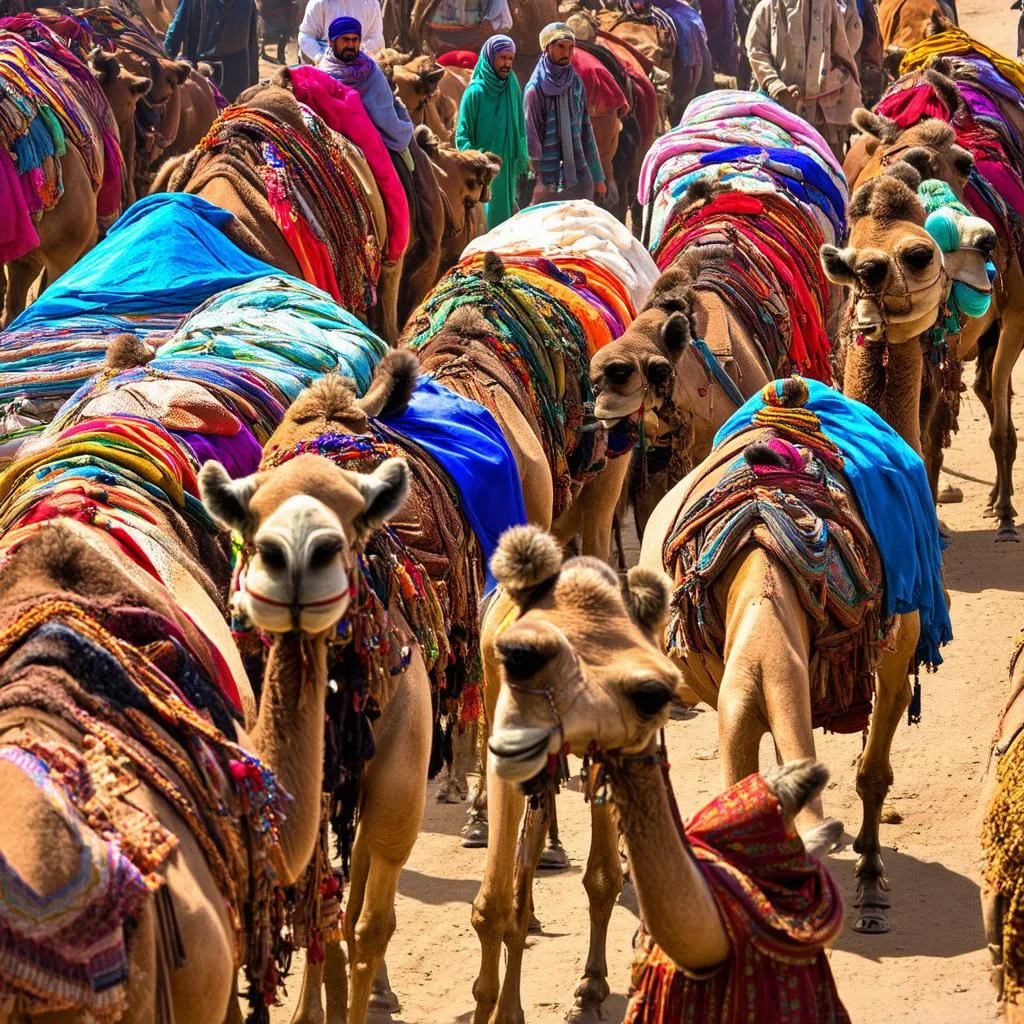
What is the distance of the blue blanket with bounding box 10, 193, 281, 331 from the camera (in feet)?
22.7

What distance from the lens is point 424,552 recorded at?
5633mm

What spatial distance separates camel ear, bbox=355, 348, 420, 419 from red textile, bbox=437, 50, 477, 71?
12106mm

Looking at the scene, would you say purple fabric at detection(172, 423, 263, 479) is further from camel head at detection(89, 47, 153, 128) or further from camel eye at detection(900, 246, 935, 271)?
camel head at detection(89, 47, 153, 128)

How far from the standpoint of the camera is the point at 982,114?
10.4 metres

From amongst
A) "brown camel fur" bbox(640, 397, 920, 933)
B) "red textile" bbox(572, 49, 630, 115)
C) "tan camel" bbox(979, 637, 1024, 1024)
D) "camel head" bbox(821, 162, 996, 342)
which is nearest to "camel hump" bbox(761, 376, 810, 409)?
"brown camel fur" bbox(640, 397, 920, 933)

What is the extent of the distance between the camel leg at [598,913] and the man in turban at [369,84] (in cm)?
539

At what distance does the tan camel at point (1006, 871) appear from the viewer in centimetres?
384

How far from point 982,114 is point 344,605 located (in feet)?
24.8

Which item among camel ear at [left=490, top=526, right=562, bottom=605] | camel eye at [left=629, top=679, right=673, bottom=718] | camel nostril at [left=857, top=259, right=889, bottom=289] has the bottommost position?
camel eye at [left=629, top=679, right=673, bottom=718]

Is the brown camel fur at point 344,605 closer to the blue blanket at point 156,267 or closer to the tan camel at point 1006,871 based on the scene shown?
the tan camel at point 1006,871

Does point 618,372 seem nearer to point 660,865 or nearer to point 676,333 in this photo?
point 676,333

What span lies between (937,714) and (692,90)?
514 inches

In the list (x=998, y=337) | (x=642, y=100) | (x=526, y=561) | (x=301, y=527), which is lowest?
(x=998, y=337)

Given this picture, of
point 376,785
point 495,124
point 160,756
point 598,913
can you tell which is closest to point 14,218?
point 495,124
